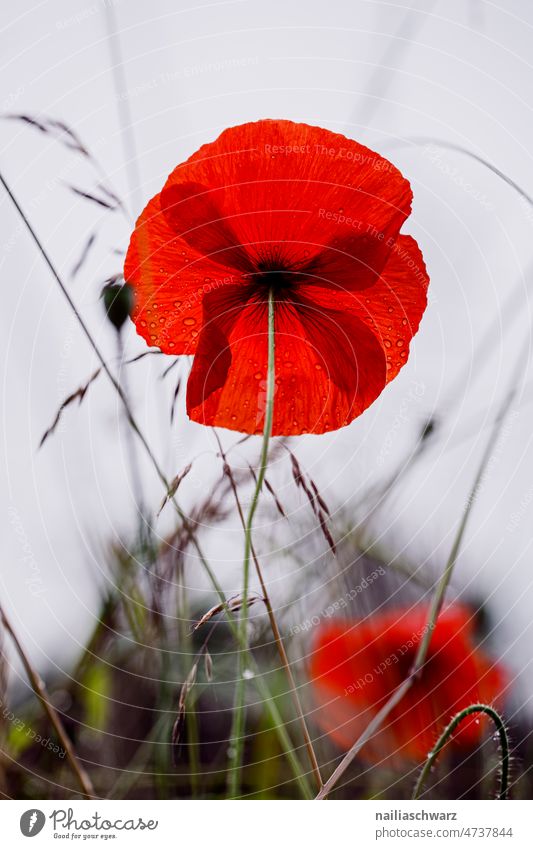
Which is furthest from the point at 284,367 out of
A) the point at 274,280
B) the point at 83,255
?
the point at 83,255

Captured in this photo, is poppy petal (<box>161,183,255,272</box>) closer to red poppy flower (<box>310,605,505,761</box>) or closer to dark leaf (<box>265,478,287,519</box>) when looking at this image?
dark leaf (<box>265,478,287,519</box>)

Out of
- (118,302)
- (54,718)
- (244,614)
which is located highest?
(118,302)

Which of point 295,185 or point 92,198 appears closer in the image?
point 295,185

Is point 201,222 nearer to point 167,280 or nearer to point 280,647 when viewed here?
point 167,280

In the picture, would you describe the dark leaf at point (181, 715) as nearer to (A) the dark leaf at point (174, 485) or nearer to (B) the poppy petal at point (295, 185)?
(A) the dark leaf at point (174, 485)

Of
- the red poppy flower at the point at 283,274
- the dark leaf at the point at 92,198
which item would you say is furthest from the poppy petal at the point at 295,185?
the dark leaf at the point at 92,198
